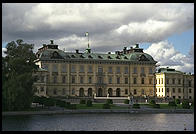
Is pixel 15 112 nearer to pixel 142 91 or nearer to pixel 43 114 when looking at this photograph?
pixel 43 114

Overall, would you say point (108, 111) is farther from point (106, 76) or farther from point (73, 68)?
point (106, 76)

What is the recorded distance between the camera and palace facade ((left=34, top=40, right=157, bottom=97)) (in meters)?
93.0

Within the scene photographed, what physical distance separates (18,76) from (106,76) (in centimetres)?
4803

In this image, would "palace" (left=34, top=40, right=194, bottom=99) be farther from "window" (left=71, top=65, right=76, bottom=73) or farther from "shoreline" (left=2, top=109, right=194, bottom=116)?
"shoreline" (left=2, top=109, right=194, bottom=116)

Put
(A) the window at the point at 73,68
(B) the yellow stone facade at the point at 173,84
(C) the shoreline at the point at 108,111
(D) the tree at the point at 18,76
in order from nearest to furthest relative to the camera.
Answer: (D) the tree at the point at 18,76 < (C) the shoreline at the point at 108,111 < (A) the window at the point at 73,68 < (B) the yellow stone facade at the point at 173,84

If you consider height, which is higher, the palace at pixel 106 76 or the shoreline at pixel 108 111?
the palace at pixel 106 76

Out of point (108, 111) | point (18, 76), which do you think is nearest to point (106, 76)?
point (108, 111)

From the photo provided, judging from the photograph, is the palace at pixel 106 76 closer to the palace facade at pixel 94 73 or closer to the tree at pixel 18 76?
the palace facade at pixel 94 73

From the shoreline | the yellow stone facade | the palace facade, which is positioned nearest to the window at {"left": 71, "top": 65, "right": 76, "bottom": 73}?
the palace facade

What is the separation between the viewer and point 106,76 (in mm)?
98312

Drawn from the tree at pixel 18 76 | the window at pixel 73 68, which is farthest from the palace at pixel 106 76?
the tree at pixel 18 76

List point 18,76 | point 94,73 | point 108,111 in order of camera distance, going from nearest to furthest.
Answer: point 18,76
point 108,111
point 94,73

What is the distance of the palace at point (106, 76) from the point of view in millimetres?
93188

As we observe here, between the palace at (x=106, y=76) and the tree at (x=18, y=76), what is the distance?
31.6 meters
